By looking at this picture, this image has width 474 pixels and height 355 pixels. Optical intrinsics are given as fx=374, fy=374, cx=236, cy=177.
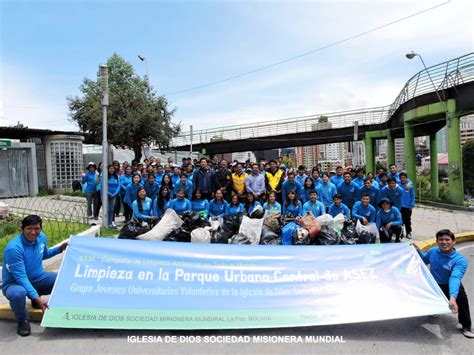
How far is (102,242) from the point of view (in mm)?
4594

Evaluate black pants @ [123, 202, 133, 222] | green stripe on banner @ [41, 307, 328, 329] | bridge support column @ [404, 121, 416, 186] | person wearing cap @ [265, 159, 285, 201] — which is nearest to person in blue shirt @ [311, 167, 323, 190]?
person wearing cap @ [265, 159, 285, 201]

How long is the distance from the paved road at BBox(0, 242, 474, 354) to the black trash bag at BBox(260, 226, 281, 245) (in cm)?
254

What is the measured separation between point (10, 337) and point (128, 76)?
25990mm

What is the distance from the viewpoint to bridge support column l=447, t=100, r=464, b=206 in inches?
667

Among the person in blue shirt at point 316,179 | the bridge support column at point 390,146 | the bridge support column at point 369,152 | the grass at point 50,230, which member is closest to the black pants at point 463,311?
the person in blue shirt at point 316,179

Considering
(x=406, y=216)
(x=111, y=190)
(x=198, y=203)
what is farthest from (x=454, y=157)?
(x=111, y=190)

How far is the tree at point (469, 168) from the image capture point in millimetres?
48688

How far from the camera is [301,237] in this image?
6340mm

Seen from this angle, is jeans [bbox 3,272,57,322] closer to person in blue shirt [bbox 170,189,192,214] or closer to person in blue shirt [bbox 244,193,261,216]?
person in blue shirt [bbox 170,189,192,214]

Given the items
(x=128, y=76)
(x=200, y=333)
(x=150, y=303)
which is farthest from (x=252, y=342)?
(x=128, y=76)

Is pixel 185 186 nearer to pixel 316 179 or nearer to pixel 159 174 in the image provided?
pixel 159 174

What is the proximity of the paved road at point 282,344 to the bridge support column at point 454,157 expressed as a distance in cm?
1533

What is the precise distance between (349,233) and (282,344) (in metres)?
3.28

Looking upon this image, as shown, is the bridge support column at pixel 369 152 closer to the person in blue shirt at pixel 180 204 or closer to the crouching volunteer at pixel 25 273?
the person in blue shirt at pixel 180 204
